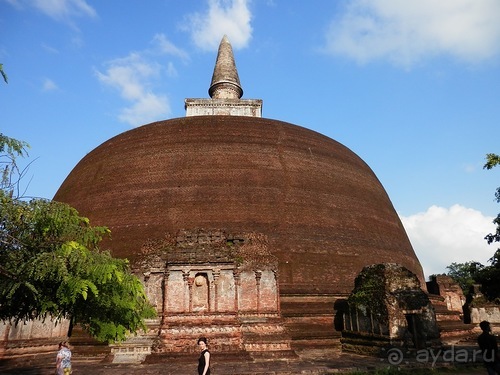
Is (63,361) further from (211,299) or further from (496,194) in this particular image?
(496,194)

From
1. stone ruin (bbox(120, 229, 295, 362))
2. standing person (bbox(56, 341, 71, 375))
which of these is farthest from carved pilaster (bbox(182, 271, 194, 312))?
standing person (bbox(56, 341, 71, 375))

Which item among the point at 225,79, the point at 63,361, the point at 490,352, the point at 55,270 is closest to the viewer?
the point at 55,270

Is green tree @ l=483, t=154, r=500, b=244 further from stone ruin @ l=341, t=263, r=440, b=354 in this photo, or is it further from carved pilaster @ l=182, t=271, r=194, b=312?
carved pilaster @ l=182, t=271, r=194, b=312

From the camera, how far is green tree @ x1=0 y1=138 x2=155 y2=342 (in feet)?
16.1

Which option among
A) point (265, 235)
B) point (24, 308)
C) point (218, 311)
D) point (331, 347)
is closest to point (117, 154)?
point (265, 235)

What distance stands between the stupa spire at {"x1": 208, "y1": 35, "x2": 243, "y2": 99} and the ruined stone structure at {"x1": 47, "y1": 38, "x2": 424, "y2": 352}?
9.15 metres

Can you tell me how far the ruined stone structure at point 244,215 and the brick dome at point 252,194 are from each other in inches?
1.9

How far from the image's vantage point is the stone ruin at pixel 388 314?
37.2 feet

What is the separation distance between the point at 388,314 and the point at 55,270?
9453 millimetres

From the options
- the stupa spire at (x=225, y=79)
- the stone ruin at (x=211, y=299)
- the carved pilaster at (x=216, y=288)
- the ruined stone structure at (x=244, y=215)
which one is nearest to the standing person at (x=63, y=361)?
the stone ruin at (x=211, y=299)

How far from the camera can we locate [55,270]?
194 inches

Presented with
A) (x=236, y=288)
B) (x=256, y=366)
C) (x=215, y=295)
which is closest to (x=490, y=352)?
(x=256, y=366)

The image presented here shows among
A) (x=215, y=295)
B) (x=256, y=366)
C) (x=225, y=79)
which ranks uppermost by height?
(x=225, y=79)

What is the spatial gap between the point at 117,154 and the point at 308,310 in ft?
36.5
